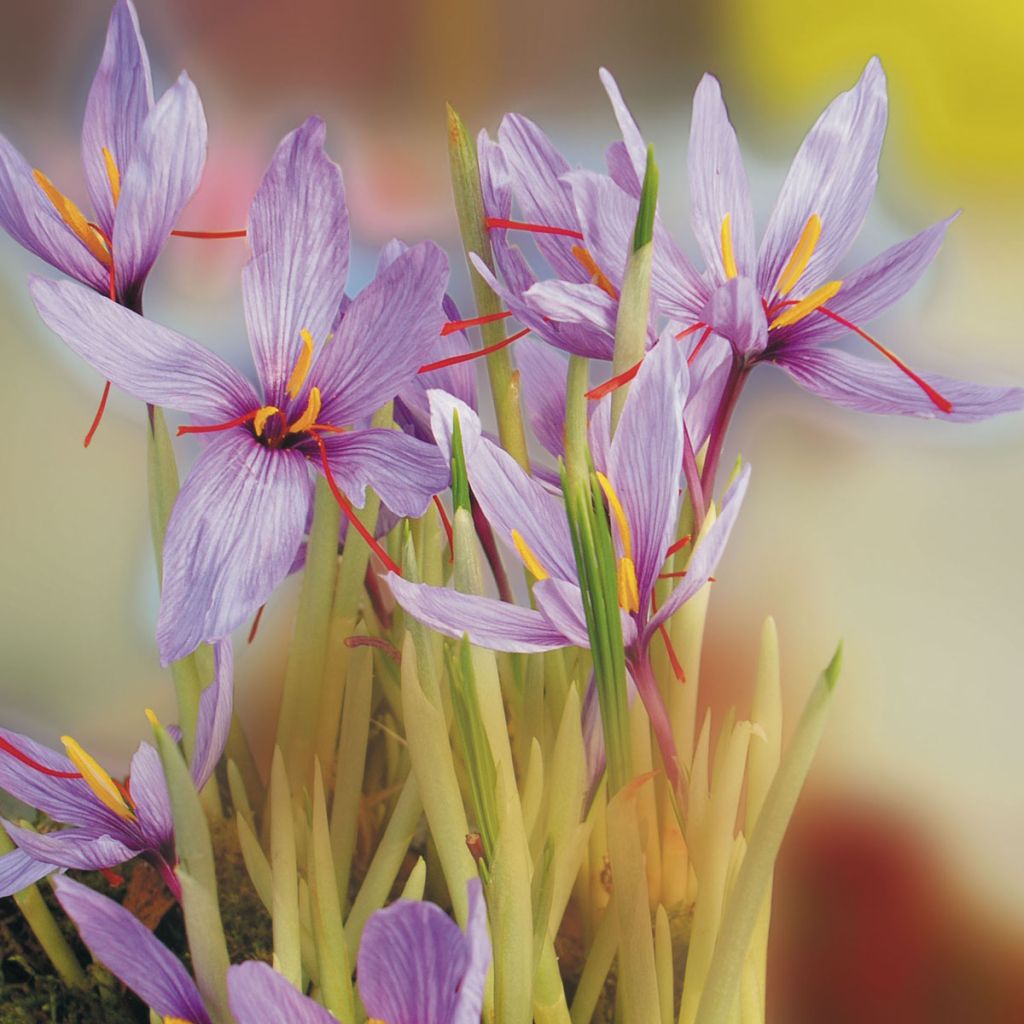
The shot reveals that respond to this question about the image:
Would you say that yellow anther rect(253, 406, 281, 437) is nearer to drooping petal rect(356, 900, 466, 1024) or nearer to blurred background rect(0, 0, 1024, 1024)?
drooping petal rect(356, 900, 466, 1024)

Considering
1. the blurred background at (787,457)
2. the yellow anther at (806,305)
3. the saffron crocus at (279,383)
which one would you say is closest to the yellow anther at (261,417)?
the saffron crocus at (279,383)

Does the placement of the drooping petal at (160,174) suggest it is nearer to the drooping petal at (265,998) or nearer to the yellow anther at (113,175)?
the yellow anther at (113,175)

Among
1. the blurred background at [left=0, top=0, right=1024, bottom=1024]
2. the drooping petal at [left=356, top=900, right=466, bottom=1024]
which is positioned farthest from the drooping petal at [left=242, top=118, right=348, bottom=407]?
the blurred background at [left=0, top=0, right=1024, bottom=1024]

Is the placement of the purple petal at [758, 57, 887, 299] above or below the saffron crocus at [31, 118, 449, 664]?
above

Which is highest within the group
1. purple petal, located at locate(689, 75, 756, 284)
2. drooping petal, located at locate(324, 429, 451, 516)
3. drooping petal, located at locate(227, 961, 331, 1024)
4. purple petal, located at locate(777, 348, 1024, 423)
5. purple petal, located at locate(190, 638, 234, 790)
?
purple petal, located at locate(689, 75, 756, 284)

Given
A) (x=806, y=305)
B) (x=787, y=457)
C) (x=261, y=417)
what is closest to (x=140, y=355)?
(x=261, y=417)

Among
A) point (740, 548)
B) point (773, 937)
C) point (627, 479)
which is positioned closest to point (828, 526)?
point (740, 548)

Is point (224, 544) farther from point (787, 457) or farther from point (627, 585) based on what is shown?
point (787, 457)
